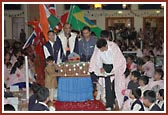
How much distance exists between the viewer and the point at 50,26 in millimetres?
7230

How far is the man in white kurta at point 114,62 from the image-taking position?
5.70 metres

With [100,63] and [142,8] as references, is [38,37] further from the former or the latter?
[142,8]

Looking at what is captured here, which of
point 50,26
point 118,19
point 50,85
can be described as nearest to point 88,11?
point 118,19

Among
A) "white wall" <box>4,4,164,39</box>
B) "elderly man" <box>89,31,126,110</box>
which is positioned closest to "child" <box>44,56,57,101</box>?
"elderly man" <box>89,31,126,110</box>

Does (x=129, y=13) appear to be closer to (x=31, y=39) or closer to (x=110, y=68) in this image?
(x=31, y=39)

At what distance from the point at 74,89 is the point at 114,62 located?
2.90ft

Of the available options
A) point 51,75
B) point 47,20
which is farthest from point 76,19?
point 51,75

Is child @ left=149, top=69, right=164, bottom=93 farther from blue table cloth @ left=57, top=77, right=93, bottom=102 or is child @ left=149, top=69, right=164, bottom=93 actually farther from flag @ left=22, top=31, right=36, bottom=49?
flag @ left=22, top=31, right=36, bottom=49

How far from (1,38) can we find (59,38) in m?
3.42

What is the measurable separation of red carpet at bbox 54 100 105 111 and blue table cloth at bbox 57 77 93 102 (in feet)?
0.33

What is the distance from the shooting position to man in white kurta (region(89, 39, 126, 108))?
5.70 meters

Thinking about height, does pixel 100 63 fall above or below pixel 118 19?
below

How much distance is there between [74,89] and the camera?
6.29 meters

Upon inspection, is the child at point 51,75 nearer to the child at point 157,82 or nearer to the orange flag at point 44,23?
the orange flag at point 44,23
